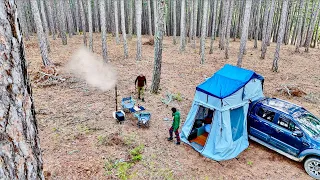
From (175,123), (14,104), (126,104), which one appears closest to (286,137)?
(175,123)

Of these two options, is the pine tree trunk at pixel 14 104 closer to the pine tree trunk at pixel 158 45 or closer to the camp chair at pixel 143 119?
the camp chair at pixel 143 119

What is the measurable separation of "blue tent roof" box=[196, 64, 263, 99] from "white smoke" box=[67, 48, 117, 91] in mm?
6003

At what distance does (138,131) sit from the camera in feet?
27.1

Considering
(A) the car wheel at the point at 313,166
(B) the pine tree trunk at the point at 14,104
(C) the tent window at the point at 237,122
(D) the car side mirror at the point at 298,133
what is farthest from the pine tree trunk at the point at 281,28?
(B) the pine tree trunk at the point at 14,104

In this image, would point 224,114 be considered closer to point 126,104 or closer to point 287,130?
point 287,130

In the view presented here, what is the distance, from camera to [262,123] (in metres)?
7.72

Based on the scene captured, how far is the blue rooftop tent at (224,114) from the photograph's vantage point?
7.26 metres

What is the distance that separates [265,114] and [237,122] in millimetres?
1042

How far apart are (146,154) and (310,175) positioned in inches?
192

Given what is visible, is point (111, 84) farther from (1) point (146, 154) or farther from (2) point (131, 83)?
(1) point (146, 154)

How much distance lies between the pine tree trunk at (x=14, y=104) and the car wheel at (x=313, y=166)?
7.66 m

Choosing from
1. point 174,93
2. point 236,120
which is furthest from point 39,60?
point 236,120

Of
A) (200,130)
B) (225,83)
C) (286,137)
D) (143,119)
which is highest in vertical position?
(225,83)

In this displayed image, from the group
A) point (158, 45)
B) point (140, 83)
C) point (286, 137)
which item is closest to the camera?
point (286, 137)
